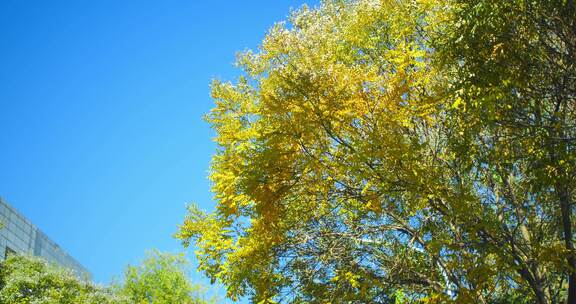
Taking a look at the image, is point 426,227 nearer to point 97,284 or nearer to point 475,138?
point 475,138

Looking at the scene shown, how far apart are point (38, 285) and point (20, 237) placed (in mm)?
30158

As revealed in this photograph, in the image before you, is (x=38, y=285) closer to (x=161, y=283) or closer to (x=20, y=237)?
(x=161, y=283)

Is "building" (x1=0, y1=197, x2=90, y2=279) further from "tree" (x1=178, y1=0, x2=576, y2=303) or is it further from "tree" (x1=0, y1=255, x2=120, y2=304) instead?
"tree" (x1=178, y1=0, x2=576, y2=303)

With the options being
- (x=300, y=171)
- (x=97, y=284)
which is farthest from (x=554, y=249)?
(x=97, y=284)

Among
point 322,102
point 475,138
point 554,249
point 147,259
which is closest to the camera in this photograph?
point 554,249

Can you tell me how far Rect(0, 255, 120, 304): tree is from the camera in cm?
2591

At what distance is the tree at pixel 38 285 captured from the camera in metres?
25.9

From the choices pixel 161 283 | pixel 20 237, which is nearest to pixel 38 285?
pixel 161 283

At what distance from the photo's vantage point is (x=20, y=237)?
54.5 meters

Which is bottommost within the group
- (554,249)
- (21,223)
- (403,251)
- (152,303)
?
(554,249)

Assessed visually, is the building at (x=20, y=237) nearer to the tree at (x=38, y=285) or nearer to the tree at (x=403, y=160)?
the tree at (x=38, y=285)

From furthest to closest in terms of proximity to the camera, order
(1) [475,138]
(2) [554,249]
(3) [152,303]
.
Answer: (3) [152,303] → (1) [475,138] → (2) [554,249]

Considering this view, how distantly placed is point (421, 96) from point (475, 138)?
1.42 metres

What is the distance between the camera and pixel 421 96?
1125 centimetres
